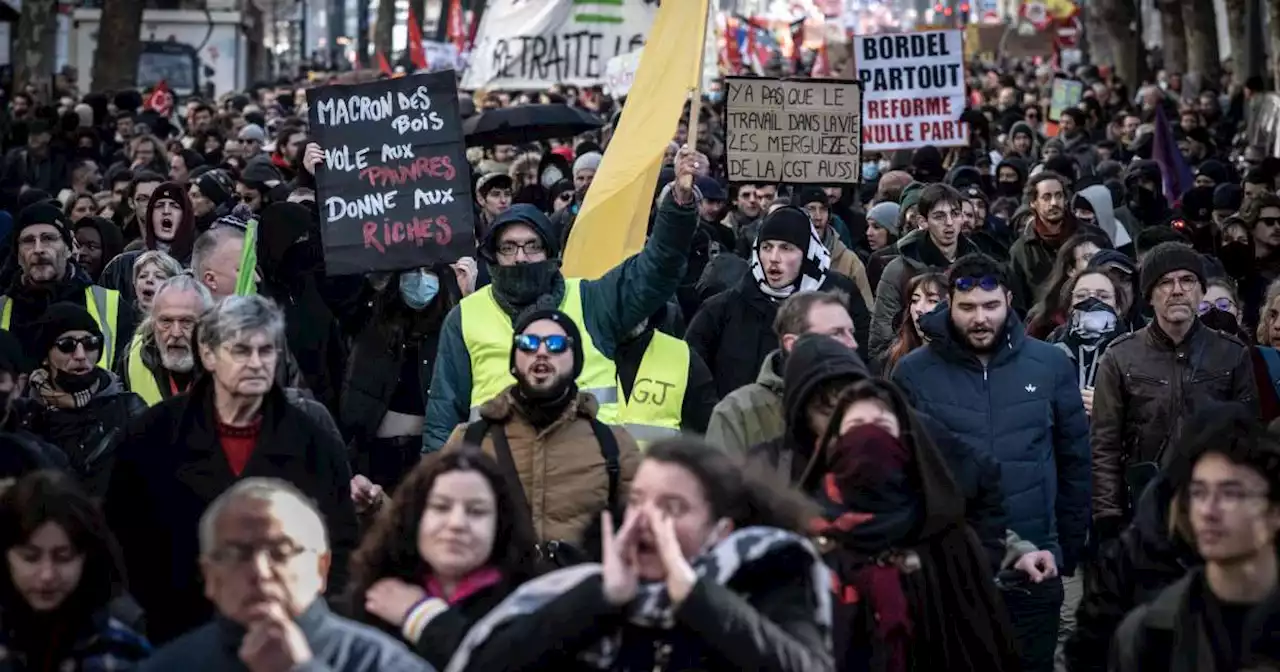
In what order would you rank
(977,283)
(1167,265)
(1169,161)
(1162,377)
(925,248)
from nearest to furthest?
(977,283), (1162,377), (1167,265), (925,248), (1169,161)

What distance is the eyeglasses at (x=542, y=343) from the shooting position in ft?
22.6

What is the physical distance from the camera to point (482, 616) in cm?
517

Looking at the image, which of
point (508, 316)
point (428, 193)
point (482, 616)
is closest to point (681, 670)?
point (482, 616)

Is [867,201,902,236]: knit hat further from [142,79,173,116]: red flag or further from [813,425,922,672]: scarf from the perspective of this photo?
[142,79,173,116]: red flag

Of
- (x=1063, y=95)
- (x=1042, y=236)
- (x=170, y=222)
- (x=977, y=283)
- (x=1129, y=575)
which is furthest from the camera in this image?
(x=1063, y=95)

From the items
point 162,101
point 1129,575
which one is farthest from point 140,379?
point 162,101

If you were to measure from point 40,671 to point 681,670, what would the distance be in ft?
4.16

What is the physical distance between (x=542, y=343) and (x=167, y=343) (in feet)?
6.19

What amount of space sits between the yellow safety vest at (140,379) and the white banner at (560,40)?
1438cm

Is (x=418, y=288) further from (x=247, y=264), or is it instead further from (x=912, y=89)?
(x=912, y=89)

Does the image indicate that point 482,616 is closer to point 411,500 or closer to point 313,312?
point 411,500

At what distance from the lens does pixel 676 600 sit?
457 centimetres

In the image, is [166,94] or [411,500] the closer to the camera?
[411,500]

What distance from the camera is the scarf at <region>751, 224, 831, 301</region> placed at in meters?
9.84
